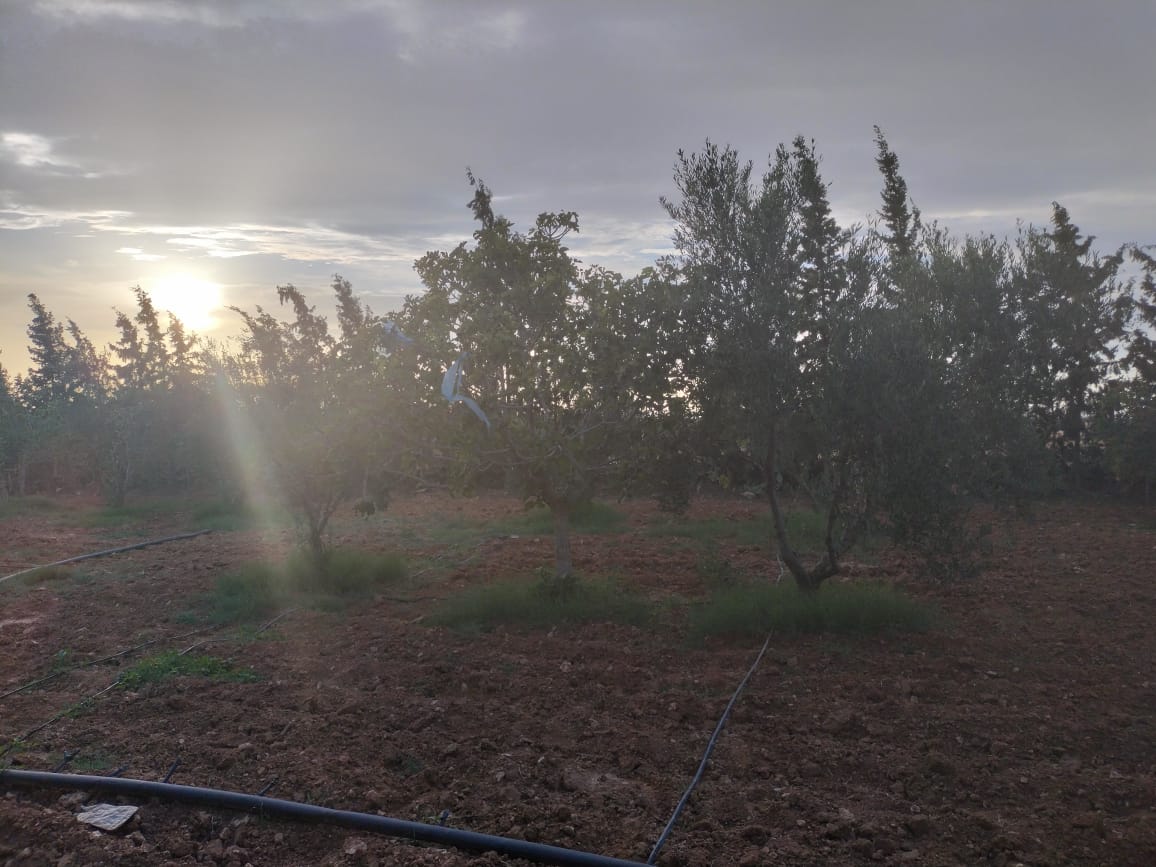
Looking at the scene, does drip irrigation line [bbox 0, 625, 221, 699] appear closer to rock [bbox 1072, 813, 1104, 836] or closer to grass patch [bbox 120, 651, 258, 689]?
grass patch [bbox 120, 651, 258, 689]

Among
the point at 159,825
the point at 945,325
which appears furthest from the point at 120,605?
the point at 945,325

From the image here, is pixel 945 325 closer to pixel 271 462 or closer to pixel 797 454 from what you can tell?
pixel 797 454

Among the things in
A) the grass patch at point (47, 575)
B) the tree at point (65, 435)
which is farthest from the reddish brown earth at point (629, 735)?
the tree at point (65, 435)

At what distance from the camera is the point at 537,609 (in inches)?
358

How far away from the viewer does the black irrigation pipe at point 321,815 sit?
4180 millimetres

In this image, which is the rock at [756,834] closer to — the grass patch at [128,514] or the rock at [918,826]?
the rock at [918,826]

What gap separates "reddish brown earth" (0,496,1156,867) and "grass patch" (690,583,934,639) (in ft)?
0.79

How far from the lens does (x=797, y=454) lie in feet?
28.5

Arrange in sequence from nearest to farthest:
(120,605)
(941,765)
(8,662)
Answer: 1. (941,765)
2. (8,662)
3. (120,605)

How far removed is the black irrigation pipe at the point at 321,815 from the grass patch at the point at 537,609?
3.97 meters

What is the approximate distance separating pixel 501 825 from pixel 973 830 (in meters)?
2.56

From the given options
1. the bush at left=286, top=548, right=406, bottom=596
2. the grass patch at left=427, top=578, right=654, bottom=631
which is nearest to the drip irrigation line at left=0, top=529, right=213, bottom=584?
the bush at left=286, top=548, right=406, bottom=596

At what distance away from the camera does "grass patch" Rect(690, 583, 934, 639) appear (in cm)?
814

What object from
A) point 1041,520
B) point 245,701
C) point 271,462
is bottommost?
point 1041,520
